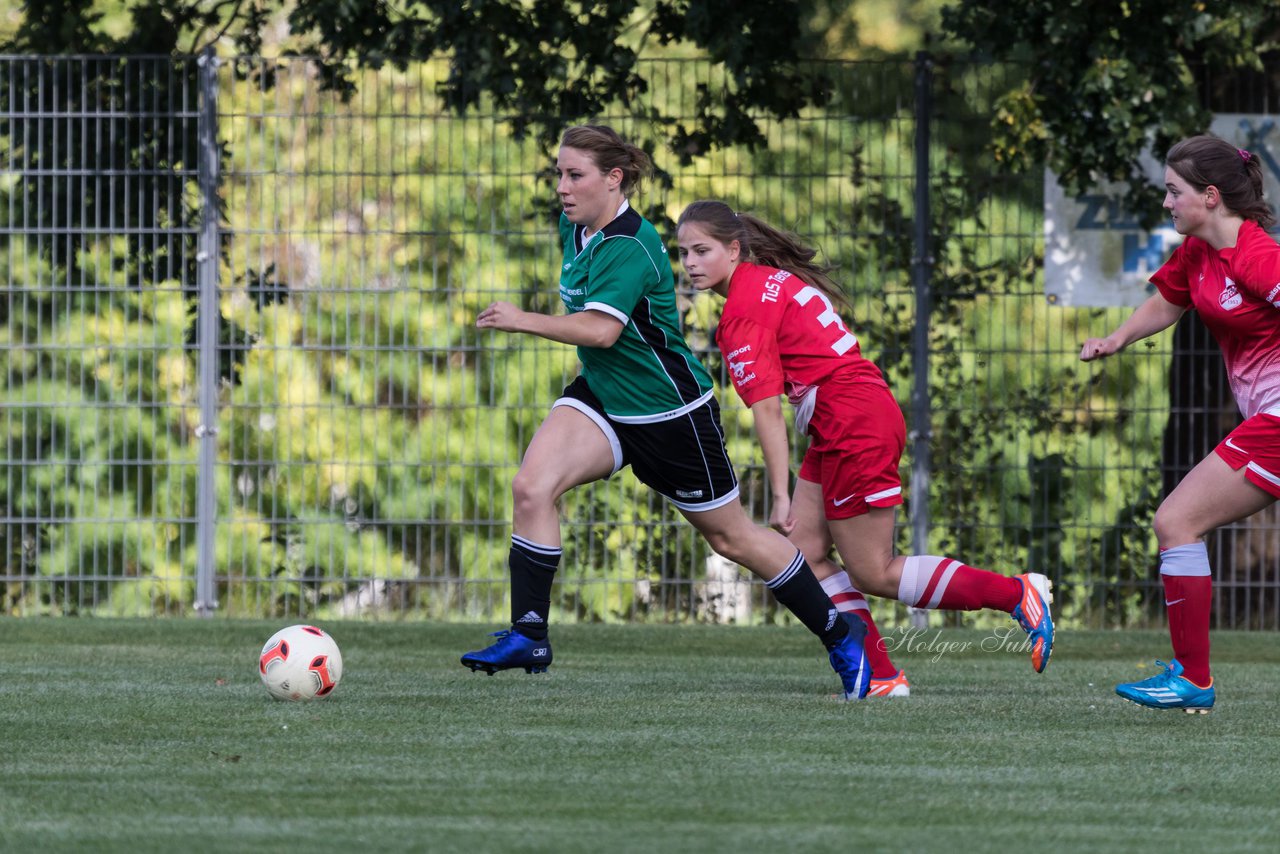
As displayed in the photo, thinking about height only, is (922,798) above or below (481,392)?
below

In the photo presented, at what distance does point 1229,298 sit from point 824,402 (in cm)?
129

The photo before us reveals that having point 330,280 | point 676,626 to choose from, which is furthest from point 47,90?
point 676,626

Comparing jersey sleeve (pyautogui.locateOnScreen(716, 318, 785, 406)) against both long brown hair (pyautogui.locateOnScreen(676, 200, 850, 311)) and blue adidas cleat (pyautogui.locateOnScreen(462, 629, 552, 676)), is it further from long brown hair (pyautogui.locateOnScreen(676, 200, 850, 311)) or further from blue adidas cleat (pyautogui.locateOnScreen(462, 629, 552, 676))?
blue adidas cleat (pyautogui.locateOnScreen(462, 629, 552, 676))

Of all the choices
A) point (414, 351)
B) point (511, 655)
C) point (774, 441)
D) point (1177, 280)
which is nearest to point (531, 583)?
point (511, 655)

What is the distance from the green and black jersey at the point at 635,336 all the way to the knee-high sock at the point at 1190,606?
160cm

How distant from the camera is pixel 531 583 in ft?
Result: 20.9

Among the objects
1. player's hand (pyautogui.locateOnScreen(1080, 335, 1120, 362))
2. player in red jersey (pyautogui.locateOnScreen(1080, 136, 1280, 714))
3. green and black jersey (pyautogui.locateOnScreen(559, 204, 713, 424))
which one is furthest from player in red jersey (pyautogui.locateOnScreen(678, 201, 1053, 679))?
player's hand (pyautogui.locateOnScreen(1080, 335, 1120, 362))

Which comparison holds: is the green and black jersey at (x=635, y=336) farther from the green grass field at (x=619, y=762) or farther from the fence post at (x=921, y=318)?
the fence post at (x=921, y=318)

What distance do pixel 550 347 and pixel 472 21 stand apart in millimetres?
1716

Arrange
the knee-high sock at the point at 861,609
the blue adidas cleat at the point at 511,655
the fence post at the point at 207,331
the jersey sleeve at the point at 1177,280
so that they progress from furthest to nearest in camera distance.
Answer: the fence post at the point at 207,331 < the knee-high sock at the point at 861,609 < the jersey sleeve at the point at 1177,280 < the blue adidas cleat at the point at 511,655

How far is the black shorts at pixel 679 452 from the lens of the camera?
252 inches

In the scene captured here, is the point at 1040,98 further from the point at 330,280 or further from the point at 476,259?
the point at 330,280

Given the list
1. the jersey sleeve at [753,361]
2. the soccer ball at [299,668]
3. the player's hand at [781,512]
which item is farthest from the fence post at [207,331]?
the player's hand at [781,512]

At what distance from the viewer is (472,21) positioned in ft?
32.5
